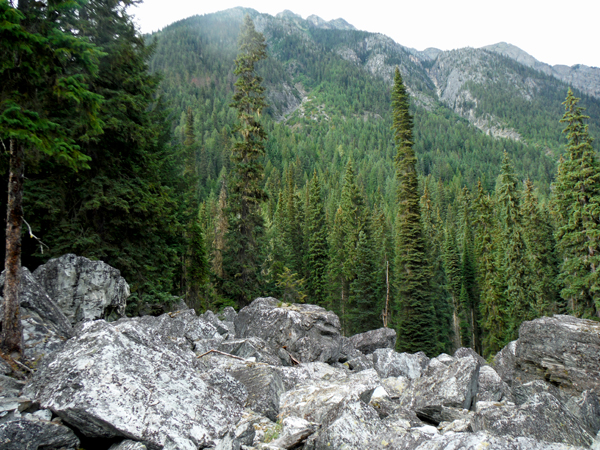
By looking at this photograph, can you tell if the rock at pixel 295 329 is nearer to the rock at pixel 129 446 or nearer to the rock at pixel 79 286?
the rock at pixel 79 286

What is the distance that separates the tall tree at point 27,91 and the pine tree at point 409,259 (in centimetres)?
2333

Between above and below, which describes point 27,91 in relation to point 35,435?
above

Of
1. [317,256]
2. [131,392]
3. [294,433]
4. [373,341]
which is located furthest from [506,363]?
[317,256]

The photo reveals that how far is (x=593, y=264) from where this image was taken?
20.6 metres

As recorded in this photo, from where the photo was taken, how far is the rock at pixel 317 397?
17.9ft

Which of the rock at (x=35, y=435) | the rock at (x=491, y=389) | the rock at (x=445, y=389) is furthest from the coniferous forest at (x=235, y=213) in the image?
the rock at (x=491, y=389)

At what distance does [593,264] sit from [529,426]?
2147cm

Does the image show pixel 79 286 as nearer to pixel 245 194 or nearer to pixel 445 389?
pixel 445 389

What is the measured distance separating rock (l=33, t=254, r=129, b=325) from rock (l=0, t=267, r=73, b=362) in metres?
1.69

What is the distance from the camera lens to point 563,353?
10.6 m

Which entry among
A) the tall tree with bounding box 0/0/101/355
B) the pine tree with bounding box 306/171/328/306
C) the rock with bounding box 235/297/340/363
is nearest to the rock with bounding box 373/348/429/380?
the rock with bounding box 235/297/340/363

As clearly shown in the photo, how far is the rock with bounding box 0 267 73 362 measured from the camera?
6.78 m

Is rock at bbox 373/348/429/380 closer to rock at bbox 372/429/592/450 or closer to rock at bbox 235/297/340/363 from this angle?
rock at bbox 235/297/340/363

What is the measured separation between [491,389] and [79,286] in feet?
35.4
